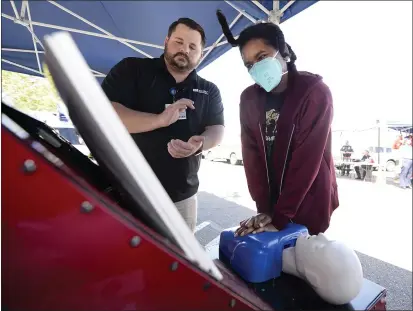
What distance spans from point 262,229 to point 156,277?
1.84 ft

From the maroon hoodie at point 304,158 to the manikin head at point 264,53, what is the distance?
3.4 inches

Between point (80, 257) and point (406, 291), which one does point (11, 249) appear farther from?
point (406, 291)

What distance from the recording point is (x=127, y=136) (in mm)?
368

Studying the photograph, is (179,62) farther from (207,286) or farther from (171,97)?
(207,286)

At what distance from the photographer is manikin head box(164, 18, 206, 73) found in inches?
54.8

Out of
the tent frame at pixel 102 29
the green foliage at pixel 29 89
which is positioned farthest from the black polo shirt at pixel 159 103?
the green foliage at pixel 29 89

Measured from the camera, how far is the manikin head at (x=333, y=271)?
66cm

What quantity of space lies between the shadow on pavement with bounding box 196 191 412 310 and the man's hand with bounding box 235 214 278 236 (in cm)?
28

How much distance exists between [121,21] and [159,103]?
2.61 m

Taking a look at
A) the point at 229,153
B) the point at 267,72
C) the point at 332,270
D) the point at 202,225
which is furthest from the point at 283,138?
the point at 229,153

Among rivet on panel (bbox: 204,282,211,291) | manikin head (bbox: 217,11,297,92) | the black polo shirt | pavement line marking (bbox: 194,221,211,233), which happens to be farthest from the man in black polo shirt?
pavement line marking (bbox: 194,221,211,233)

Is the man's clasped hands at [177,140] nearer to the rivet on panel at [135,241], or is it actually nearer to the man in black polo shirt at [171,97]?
the man in black polo shirt at [171,97]

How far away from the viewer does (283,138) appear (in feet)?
3.36

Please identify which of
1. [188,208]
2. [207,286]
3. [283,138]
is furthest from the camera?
[188,208]
